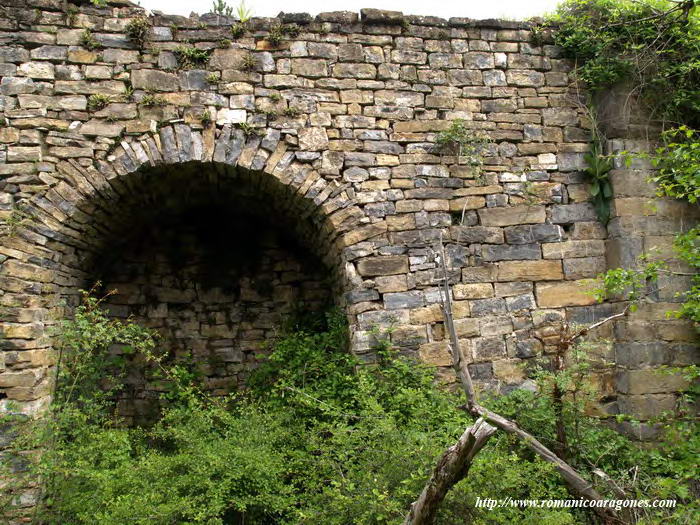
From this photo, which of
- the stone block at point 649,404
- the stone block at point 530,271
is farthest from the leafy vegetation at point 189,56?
the stone block at point 649,404

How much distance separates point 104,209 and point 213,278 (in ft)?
5.32

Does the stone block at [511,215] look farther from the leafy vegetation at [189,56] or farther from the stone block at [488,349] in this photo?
the leafy vegetation at [189,56]

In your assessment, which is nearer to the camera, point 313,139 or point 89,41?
point 89,41

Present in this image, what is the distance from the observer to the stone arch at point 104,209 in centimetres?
405

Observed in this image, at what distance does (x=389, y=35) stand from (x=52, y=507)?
484cm

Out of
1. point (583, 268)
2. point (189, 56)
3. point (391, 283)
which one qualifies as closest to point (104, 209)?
point (189, 56)

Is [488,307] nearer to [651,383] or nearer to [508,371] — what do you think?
[508,371]

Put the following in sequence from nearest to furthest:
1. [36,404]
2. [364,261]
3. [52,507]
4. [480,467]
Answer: [480,467] → [52,507] → [36,404] → [364,261]

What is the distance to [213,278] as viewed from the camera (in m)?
5.89

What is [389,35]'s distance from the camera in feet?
15.9

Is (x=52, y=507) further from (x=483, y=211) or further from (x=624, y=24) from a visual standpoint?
(x=624, y=24)

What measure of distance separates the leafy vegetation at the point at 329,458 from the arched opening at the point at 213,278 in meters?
0.98

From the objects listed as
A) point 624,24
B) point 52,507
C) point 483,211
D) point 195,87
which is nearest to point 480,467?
point 483,211

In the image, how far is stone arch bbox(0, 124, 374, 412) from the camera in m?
4.05
